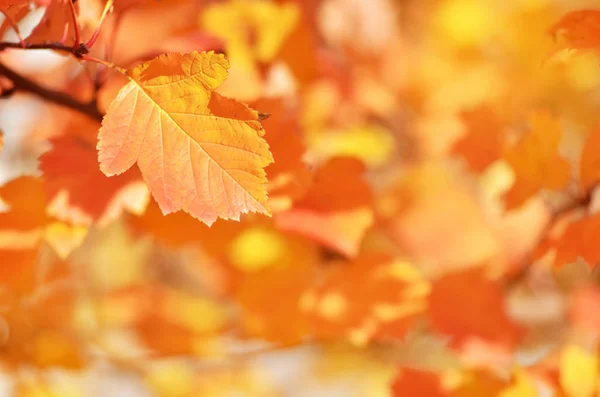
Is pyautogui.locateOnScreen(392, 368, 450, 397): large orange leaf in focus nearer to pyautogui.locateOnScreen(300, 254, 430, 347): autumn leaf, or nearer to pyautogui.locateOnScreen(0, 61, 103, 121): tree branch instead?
pyautogui.locateOnScreen(300, 254, 430, 347): autumn leaf

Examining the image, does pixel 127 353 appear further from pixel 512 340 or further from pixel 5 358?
pixel 512 340

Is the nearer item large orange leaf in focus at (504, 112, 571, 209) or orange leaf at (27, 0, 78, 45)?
orange leaf at (27, 0, 78, 45)

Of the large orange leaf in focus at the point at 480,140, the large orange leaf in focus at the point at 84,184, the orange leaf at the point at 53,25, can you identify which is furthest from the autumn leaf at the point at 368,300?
the orange leaf at the point at 53,25

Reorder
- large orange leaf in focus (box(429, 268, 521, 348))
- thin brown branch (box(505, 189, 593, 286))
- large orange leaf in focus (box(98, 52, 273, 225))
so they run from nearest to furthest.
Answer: large orange leaf in focus (box(98, 52, 273, 225))
thin brown branch (box(505, 189, 593, 286))
large orange leaf in focus (box(429, 268, 521, 348))

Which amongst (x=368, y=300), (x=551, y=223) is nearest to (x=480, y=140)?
(x=551, y=223)

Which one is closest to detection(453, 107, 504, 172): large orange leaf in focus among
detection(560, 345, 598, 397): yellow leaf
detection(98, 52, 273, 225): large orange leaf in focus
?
detection(560, 345, 598, 397): yellow leaf

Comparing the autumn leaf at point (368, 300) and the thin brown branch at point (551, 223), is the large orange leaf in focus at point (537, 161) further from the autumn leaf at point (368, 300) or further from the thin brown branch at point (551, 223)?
the autumn leaf at point (368, 300)

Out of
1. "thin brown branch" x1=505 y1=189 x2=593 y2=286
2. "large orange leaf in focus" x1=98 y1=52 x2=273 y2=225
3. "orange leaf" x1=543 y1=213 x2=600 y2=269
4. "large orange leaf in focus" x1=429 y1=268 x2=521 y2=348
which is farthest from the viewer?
"large orange leaf in focus" x1=429 y1=268 x2=521 y2=348
